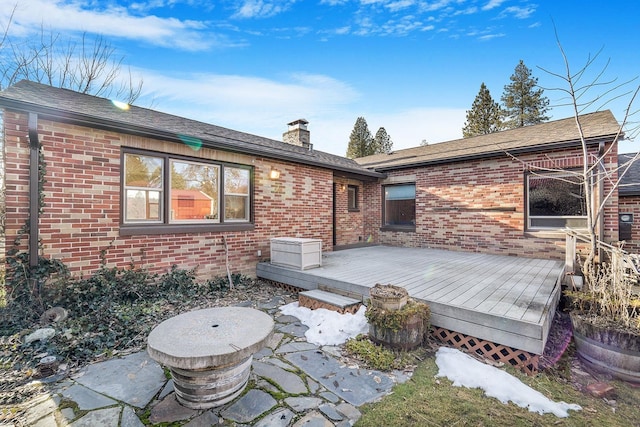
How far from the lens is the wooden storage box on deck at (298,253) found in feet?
18.9

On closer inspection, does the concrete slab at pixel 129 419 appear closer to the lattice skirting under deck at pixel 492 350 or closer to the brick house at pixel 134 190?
the brick house at pixel 134 190

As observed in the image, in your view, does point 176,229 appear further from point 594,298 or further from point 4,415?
point 594,298

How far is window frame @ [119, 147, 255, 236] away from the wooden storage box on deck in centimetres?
99

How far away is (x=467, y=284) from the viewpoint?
14.8ft

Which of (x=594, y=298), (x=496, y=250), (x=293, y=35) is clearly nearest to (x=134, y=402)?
(x=594, y=298)

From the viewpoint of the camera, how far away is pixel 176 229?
5426mm

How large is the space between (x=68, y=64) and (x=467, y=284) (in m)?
17.0

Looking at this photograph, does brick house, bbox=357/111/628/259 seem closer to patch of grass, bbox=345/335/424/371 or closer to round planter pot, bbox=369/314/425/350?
round planter pot, bbox=369/314/425/350

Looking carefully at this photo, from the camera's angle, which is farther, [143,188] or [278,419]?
[143,188]

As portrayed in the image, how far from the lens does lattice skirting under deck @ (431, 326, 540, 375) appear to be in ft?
9.80

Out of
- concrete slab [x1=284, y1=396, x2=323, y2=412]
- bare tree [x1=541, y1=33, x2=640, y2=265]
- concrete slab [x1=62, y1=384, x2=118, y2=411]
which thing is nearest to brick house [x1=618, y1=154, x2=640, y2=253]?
bare tree [x1=541, y1=33, x2=640, y2=265]

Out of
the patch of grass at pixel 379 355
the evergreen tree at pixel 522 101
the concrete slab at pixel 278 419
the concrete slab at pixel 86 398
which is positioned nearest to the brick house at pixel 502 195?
the patch of grass at pixel 379 355

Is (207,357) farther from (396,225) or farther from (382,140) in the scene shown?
(382,140)

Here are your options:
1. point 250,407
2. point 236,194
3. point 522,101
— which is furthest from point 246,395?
point 522,101
